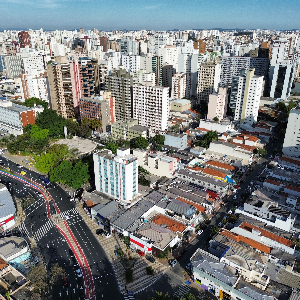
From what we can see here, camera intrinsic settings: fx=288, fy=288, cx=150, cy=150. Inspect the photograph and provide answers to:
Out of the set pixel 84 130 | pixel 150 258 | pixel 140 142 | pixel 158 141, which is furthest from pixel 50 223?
pixel 84 130

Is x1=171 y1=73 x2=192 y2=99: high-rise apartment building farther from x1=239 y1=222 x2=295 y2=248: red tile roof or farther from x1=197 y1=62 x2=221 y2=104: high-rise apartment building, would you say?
x1=239 y1=222 x2=295 y2=248: red tile roof

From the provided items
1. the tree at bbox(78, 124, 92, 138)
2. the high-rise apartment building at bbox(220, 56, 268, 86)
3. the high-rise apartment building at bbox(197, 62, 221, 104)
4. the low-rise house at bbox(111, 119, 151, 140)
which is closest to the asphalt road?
the low-rise house at bbox(111, 119, 151, 140)

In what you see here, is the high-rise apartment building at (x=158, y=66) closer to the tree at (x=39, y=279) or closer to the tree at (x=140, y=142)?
the tree at (x=140, y=142)

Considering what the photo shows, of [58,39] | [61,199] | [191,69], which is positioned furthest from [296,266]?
[58,39]

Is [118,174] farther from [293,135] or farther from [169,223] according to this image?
[293,135]

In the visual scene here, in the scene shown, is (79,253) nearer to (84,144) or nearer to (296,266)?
(296,266)

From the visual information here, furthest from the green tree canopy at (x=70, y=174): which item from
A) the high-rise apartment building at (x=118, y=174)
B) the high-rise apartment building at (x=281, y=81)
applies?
the high-rise apartment building at (x=281, y=81)
